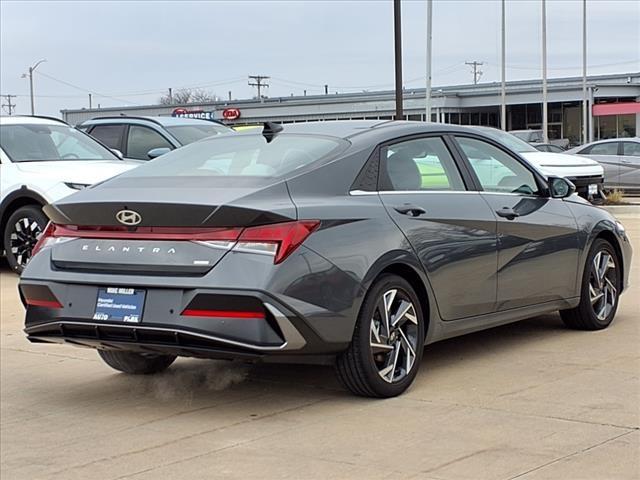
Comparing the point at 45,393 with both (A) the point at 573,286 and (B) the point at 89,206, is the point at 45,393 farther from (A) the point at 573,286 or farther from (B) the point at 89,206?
(A) the point at 573,286

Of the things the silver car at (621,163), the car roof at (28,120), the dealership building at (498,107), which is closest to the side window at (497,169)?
the car roof at (28,120)

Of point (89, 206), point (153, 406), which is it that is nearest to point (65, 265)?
point (89, 206)

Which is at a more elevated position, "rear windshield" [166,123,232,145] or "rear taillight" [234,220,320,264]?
"rear windshield" [166,123,232,145]

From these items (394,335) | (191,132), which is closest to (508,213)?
(394,335)

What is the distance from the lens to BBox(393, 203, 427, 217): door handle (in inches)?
226

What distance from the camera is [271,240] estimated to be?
16.4ft

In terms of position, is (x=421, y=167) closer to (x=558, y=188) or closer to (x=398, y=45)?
(x=558, y=188)

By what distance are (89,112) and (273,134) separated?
6873 cm

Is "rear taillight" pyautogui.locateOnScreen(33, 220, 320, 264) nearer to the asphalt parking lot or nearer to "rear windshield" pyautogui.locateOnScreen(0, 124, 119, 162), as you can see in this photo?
the asphalt parking lot

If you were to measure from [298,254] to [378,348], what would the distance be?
76 cm

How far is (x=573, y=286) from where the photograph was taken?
715 cm

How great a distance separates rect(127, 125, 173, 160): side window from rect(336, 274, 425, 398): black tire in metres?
9.38

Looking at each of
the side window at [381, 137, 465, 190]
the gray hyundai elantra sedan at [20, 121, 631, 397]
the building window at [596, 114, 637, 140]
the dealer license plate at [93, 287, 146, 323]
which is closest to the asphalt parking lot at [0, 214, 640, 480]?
the gray hyundai elantra sedan at [20, 121, 631, 397]

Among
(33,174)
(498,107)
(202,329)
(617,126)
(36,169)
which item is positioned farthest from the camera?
(498,107)
